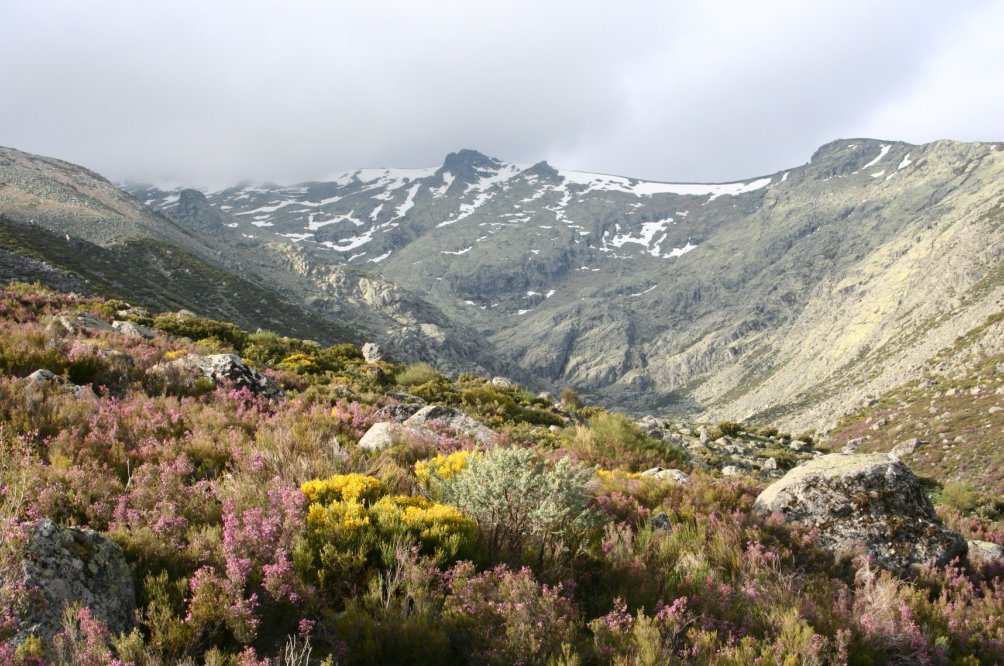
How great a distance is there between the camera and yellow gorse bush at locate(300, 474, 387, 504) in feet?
16.6

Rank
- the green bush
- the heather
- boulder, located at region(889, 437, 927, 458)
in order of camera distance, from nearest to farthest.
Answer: the heather → the green bush → boulder, located at region(889, 437, 927, 458)

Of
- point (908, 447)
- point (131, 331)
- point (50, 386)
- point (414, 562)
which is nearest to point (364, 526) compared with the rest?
point (414, 562)

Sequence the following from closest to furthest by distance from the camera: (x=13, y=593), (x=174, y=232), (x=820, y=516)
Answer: (x=13, y=593), (x=820, y=516), (x=174, y=232)

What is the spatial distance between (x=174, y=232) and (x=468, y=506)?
120 m

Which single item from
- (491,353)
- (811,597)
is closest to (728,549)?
(811,597)

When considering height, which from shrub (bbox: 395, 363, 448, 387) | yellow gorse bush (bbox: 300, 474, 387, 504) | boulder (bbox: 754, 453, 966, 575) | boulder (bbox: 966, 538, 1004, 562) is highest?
boulder (bbox: 754, 453, 966, 575)

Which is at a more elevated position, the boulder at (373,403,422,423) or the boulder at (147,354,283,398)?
the boulder at (147,354,283,398)

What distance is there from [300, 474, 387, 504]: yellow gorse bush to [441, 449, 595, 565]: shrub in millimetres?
891

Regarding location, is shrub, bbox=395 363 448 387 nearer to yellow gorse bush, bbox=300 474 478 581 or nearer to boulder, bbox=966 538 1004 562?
yellow gorse bush, bbox=300 474 478 581

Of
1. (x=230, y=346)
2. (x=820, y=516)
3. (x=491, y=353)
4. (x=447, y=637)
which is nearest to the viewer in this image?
(x=447, y=637)

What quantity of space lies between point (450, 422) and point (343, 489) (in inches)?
252

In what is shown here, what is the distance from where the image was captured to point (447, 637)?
357 cm

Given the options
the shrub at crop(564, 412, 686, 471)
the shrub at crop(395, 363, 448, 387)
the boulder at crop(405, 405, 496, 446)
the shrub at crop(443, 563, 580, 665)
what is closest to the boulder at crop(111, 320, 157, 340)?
the shrub at crop(395, 363, 448, 387)

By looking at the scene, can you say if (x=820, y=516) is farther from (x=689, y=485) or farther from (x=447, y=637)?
(x=447, y=637)
